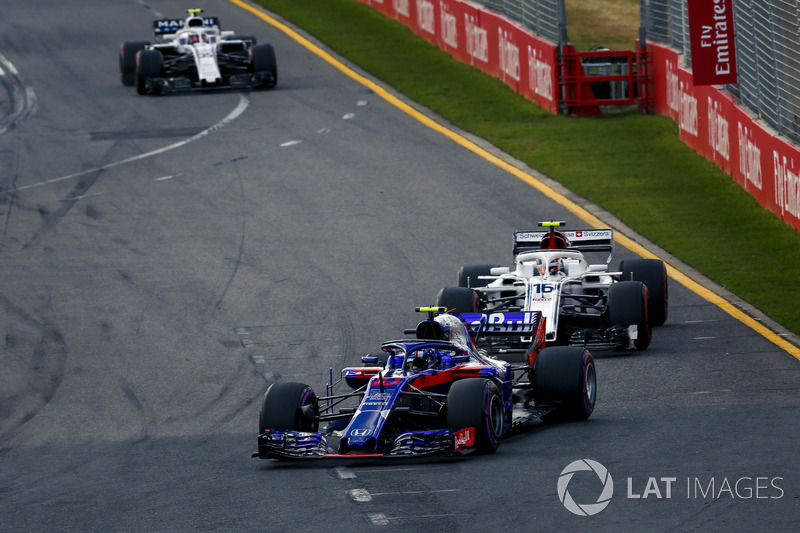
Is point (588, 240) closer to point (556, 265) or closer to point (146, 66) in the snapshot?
point (556, 265)

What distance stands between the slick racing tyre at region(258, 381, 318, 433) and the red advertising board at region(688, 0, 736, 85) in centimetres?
1227

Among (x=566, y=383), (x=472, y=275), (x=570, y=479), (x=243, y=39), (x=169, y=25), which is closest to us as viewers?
(x=570, y=479)

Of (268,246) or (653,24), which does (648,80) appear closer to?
(653,24)

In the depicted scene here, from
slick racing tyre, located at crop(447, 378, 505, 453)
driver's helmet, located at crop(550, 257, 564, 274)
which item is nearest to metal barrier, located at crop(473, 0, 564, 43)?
driver's helmet, located at crop(550, 257, 564, 274)

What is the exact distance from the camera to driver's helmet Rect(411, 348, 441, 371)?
40.1 feet

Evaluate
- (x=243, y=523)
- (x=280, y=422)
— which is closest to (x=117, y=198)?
(x=280, y=422)

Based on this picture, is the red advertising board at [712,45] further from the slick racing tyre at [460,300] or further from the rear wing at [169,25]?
the rear wing at [169,25]

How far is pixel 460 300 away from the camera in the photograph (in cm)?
1570

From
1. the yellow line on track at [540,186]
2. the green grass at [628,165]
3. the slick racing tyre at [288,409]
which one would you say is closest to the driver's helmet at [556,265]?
the yellow line on track at [540,186]

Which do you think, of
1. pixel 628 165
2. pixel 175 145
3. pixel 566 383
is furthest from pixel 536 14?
pixel 566 383

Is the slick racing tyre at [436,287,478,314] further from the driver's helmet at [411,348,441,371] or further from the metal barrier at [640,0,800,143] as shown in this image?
the metal barrier at [640,0,800,143]

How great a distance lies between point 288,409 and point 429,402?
1188 mm

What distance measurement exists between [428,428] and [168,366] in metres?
4.87

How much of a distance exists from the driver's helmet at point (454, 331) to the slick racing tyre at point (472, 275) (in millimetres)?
3979
